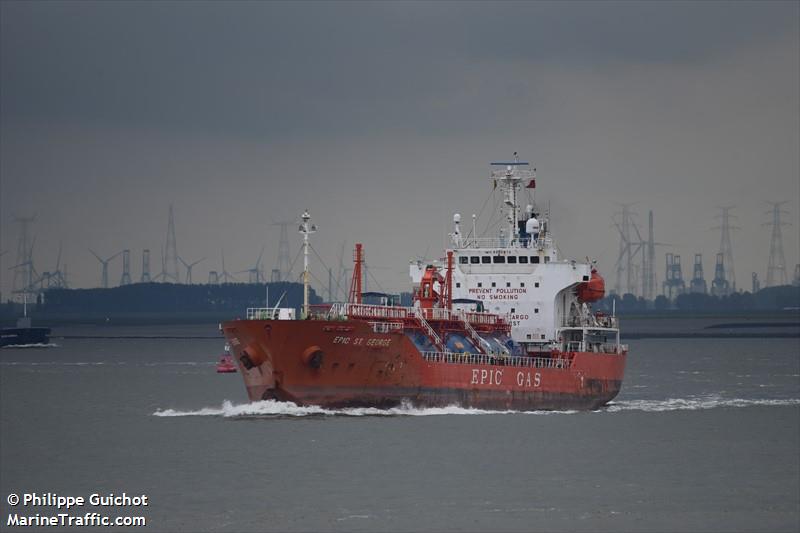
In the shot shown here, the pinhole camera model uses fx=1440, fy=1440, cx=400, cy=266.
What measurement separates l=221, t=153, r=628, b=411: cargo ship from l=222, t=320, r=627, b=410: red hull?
0.05m

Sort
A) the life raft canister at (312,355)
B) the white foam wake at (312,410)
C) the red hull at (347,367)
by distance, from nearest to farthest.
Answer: the life raft canister at (312,355) → the red hull at (347,367) → the white foam wake at (312,410)

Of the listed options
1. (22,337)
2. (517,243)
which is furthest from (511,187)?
(22,337)

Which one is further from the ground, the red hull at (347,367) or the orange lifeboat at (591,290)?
the orange lifeboat at (591,290)

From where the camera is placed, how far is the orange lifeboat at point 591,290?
77562 mm

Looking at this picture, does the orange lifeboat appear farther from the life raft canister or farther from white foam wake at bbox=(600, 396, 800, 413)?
the life raft canister

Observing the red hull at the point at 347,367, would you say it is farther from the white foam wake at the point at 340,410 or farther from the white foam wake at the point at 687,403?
the white foam wake at the point at 687,403

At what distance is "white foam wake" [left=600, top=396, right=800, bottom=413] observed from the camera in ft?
249

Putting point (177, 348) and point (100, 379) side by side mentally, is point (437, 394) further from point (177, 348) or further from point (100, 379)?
point (177, 348)

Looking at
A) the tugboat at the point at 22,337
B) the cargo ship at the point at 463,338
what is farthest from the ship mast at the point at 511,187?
the tugboat at the point at 22,337

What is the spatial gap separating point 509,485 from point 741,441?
55.9 ft

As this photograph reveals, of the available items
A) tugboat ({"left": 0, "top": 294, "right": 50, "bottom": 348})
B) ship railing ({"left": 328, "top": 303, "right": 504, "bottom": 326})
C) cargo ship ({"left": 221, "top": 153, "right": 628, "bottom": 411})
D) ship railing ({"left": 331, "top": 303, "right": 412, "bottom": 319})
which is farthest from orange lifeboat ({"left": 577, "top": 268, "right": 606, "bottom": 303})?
tugboat ({"left": 0, "top": 294, "right": 50, "bottom": 348})

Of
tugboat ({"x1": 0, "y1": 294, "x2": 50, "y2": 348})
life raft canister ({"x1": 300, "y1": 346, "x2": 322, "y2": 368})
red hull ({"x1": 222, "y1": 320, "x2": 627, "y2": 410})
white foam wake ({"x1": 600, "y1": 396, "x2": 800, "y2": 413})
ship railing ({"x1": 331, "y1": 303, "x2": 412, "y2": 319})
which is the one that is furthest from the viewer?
tugboat ({"x1": 0, "y1": 294, "x2": 50, "y2": 348})

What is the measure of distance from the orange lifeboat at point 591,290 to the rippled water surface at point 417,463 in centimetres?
602

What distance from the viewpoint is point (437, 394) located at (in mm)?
64438
